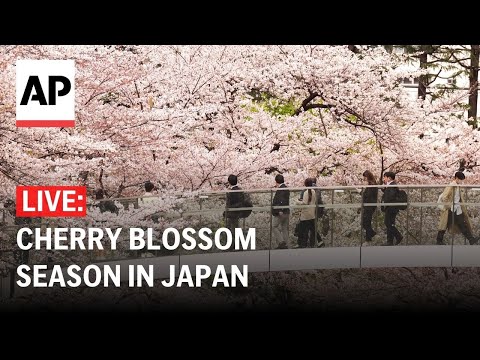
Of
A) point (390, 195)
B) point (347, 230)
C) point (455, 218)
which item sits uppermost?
point (390, 195)

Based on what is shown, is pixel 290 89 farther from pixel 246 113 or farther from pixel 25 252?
pixel 25 252

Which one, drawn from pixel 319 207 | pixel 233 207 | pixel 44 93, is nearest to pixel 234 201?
pixel 233 207

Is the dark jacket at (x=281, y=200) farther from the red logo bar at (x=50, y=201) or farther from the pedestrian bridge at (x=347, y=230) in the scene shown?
the red logo bar at (x=50, y=201)

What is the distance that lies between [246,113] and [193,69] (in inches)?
30.5

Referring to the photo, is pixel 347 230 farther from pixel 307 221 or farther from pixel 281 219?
pixel 281 219

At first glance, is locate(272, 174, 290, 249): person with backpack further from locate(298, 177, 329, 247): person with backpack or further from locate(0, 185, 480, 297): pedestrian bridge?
locate(298, 177, 329, 247): person with backpack

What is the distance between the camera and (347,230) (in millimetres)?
9516

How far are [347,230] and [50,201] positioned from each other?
9.49 feet

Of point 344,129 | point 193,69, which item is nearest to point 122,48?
point 193,69

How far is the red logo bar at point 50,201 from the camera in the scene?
8398mm

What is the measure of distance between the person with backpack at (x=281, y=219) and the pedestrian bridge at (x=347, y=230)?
0.04m

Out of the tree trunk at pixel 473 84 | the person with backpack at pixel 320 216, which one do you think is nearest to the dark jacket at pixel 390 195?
the person with backpack at pixel 320 216

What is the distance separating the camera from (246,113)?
10.9 m

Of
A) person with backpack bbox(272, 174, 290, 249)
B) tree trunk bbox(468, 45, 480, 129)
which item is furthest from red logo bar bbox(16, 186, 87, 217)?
tree trunk bbox(468, 45, 480, 129)
